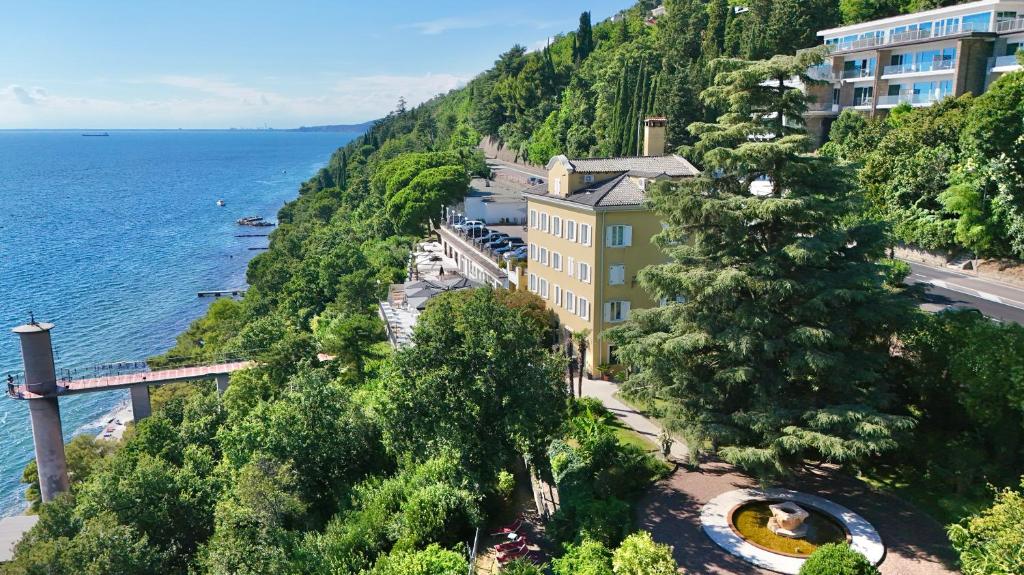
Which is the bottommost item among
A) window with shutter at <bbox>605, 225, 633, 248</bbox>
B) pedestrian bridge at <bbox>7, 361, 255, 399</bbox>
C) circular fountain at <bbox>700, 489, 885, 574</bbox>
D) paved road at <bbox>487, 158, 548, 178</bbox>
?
pedestrian bridge at <bbox>7, 361, 255, 399</bbox>

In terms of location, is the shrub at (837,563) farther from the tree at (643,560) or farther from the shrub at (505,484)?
the shrub at (505,484)

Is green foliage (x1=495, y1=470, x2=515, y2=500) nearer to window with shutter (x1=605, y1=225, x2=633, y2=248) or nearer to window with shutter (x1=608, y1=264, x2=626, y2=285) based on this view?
window with shutter (x1=608, y1=264, x2=626, y2=285)

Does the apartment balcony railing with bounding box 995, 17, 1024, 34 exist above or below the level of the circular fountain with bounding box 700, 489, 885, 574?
above

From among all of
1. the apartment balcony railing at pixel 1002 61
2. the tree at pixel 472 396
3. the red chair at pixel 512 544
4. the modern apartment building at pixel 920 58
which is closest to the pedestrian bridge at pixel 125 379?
the tree at pixel 472 396

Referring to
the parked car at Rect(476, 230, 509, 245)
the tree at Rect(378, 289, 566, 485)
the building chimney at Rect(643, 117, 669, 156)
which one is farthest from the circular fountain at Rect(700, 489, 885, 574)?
the parked car at Rect(476, 230, 509, 245)

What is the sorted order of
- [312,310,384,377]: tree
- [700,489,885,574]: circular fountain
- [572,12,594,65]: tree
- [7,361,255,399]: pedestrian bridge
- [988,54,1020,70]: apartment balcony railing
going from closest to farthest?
[700,489,885,574]: circular fountain → [7,361,255,399]: pedestrian bridge → [312,310,384,377]: tree → [988,54,1020,70]: apartment balcony railing → [572,12,594,65]: tree

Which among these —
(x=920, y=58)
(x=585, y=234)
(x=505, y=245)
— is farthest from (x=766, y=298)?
(x=920, y=58)
